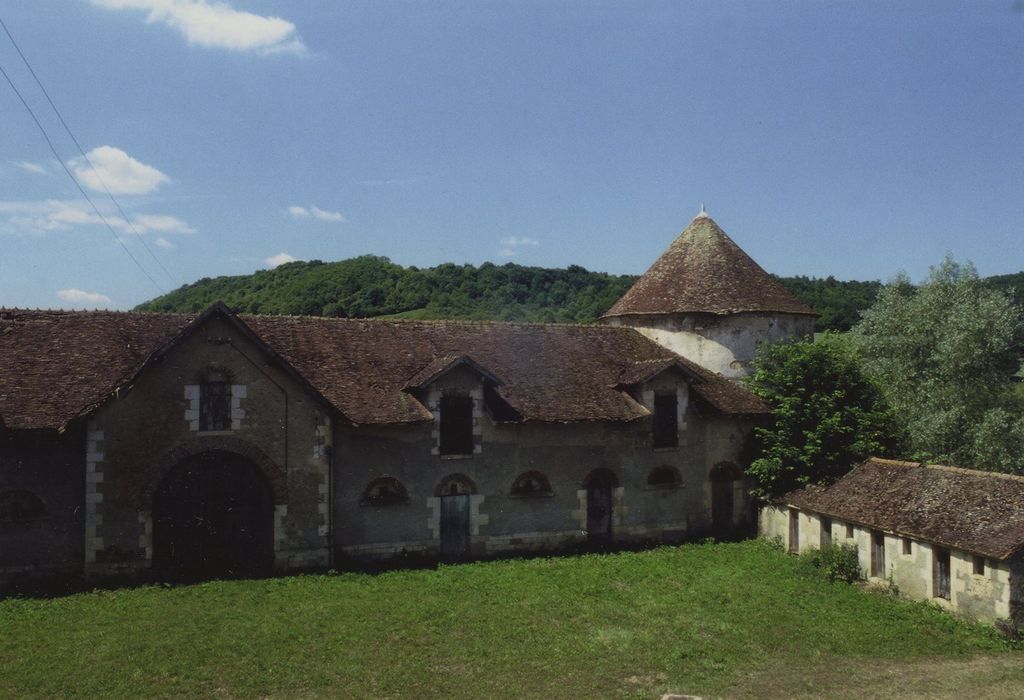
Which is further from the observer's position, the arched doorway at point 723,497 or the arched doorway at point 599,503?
the arched doorway at point 723,497

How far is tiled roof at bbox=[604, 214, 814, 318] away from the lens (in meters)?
27.2

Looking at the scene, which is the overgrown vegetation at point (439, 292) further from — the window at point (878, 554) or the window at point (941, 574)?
the window at point (941, 574)

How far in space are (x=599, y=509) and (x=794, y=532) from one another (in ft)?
19.2

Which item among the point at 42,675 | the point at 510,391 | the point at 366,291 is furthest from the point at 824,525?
the point at 366,291

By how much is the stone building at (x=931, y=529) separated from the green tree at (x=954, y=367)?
26.1ft

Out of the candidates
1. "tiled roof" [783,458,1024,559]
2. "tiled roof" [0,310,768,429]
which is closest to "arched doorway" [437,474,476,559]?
"tiled roof" [0,310,768,429]

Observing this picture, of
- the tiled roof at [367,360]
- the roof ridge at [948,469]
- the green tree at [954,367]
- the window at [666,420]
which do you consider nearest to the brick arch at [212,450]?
the tiled roof at [367,360]

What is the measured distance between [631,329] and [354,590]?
14792 millimetres

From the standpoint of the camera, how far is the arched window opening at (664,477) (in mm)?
24438

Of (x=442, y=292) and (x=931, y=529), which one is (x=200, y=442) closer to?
(x=931, y=529)

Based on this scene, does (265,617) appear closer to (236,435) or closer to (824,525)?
(236,435)

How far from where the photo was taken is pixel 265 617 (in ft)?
53.9

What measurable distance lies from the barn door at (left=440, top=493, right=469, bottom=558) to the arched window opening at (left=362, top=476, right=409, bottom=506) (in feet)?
4.03

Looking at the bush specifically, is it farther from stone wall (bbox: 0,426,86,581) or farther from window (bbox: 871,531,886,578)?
stone wall (bbox: 0,426,86,581)
